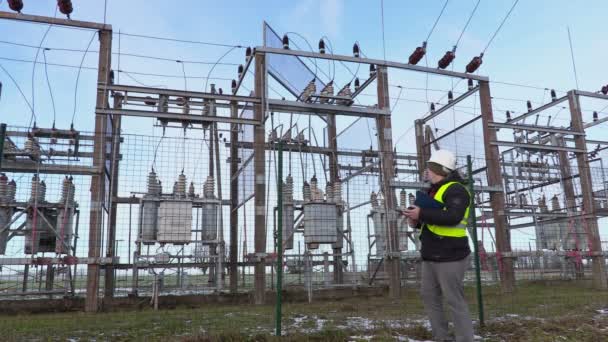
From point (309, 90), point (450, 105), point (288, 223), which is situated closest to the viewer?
point (288, 223)

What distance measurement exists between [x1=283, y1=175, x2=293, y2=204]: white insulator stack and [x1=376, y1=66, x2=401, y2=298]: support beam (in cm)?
218

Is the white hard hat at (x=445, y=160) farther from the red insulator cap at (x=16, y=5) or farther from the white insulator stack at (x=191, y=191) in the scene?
the red insulator cap at (x=16, y=5)

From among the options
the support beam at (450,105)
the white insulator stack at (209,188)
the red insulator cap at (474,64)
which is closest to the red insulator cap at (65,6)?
the white insulator stack at (209,188)

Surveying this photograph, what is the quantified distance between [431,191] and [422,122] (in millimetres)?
12028

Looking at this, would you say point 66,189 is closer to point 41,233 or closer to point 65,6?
point 41,233

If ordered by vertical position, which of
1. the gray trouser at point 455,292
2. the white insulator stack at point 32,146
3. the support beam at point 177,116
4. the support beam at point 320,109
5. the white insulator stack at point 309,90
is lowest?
the gray trouser at point 455,292

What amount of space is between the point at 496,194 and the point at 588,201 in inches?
126

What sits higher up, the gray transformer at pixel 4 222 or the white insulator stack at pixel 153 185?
the white insulator stack at pixel 153 185

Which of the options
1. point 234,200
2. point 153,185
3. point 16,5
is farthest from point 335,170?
point 16,5

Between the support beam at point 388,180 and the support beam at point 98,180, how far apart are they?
6.16 metres

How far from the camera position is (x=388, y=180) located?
1132cm

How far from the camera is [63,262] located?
8.80 metres

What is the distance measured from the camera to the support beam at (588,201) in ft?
42.9

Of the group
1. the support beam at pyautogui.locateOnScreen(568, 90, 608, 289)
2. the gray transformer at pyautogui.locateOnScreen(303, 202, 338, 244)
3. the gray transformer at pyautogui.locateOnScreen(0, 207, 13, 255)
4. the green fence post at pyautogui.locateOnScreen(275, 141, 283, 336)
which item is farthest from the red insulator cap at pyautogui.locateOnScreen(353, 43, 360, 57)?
the gray transformer at pyautogui.locateOnScreen(0, 207, 13, 255)
